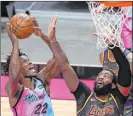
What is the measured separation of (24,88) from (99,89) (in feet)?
1.90

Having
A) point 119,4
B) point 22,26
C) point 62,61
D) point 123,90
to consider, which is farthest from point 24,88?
point 119,4

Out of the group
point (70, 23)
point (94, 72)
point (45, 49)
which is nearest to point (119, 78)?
point (94, 72)

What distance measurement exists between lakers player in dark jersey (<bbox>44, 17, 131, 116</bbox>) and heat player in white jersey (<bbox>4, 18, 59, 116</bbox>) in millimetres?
267

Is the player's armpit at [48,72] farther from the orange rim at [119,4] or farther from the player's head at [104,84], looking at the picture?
the orange rim at [119,4]

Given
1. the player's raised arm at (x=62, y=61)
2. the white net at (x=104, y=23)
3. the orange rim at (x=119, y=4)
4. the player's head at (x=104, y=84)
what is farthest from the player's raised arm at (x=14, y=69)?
the orange rim at (x=119, y=4)

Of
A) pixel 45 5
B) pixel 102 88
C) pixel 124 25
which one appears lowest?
pixel 45 5

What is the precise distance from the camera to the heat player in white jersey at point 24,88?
382cm

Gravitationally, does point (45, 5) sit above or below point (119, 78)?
below

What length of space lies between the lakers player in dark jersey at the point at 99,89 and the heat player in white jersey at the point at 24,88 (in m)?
0.27

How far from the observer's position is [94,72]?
8055 mm

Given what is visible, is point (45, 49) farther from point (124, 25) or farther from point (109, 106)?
point (109, 106)

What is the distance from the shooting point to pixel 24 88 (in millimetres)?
3971

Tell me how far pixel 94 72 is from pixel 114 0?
283 centimetres

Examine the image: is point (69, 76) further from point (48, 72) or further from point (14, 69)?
point (48, 72)
